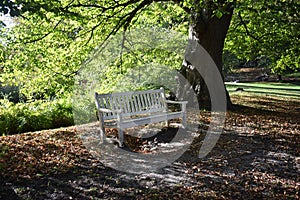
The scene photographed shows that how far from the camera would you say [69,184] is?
4.22 m

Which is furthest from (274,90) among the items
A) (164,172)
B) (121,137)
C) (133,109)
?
(164,172)

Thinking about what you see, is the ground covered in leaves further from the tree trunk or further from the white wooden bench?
the tree trunk

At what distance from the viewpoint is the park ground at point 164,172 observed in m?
3.86

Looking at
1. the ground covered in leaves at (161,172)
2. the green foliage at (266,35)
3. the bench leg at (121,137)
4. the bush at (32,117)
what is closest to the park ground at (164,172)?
the ground covered in leaves at (161,172)

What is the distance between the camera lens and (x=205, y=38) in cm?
1000

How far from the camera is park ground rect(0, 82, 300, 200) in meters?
3.86

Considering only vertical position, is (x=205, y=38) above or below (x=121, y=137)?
above

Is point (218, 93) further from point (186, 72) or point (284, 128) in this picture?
point (284, 128)

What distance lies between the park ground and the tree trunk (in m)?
3.21

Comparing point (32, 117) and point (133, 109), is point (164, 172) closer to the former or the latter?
point (133, 109)

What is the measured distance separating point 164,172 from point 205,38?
638 centimetres

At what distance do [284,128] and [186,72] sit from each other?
385 centimetres

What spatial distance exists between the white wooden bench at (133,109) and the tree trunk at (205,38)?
2.61 meters

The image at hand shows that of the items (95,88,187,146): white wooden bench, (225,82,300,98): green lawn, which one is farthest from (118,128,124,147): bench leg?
(225,82,300,98): green lawn
